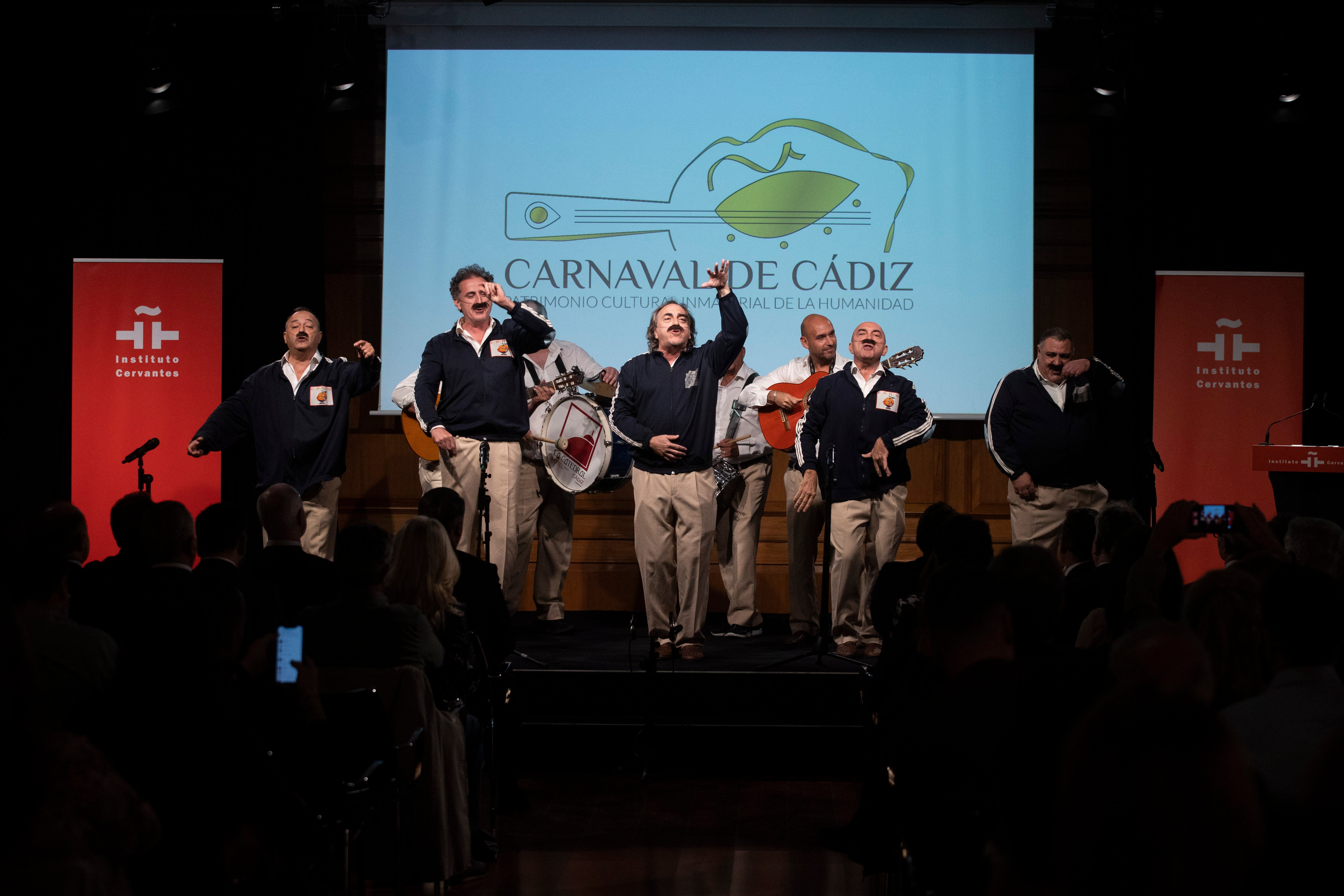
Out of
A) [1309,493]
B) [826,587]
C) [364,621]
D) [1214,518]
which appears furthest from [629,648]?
[1309,493]

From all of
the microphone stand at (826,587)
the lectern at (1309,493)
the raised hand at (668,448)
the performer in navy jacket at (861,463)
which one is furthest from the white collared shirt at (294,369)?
the lectern at (1309,493)

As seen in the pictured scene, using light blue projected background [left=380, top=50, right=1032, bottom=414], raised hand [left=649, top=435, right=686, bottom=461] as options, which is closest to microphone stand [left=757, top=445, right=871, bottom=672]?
raised hand [left=649, top=435, right=686, bottom=461]

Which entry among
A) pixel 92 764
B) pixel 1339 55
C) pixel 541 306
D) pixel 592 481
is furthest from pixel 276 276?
pixel 1339 55

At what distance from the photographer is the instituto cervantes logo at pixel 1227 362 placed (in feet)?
23.7

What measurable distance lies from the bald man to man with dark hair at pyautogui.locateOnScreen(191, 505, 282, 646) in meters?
3.24

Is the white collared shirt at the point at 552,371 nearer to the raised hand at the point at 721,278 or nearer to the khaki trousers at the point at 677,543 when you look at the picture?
the khaki trousers at the point at 677,543

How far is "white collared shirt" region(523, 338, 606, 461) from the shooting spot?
6.56 metres

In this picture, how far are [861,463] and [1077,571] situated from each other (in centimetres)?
201

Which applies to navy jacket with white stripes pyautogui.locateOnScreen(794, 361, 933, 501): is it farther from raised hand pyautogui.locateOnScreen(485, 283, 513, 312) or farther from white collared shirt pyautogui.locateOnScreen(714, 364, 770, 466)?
raised hand pyautogui.locateOnScreen(485, 283, 513, 312)

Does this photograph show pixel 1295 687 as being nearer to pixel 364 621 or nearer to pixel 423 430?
pixel 364 621

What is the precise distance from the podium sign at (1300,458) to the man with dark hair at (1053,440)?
743mm

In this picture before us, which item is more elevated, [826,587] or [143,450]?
[143,450]

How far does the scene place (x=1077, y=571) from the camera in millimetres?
4102

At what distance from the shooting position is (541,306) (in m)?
7.04
